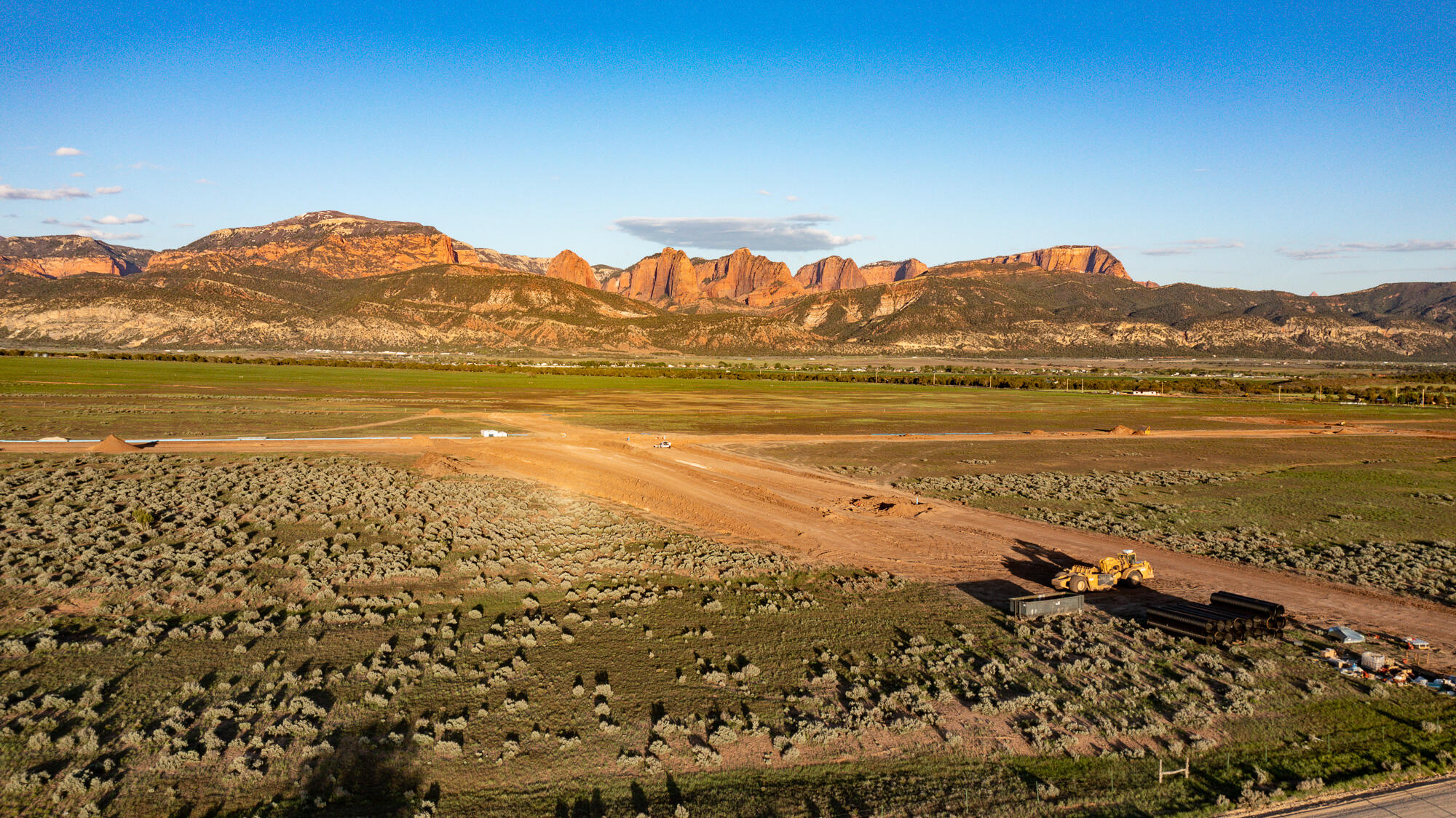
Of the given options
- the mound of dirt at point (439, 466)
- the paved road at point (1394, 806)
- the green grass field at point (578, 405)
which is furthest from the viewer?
the green grass field at point (578, 405)

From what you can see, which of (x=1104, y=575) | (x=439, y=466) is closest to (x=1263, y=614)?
(x=1104, y=575)

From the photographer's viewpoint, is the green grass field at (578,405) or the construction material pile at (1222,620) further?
the green grass field at (578,405)

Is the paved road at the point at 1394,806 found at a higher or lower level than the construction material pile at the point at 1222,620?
lower

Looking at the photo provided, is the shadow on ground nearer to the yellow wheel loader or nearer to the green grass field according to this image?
the yellow wheel loader

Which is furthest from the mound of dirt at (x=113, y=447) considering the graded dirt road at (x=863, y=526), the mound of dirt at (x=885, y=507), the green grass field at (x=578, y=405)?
the mound of dirt at (x=885, y=507)

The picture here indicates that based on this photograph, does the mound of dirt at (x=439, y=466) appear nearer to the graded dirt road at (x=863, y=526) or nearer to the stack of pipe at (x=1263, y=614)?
the graded dirt road at (x=863, y=526)

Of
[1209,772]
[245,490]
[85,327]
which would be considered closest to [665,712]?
[1209,772]

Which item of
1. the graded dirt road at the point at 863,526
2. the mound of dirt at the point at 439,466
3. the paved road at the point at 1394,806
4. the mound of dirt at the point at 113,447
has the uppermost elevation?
the paved road at the point at 1394,806

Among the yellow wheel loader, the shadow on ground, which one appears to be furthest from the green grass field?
the yellow wheel loader
